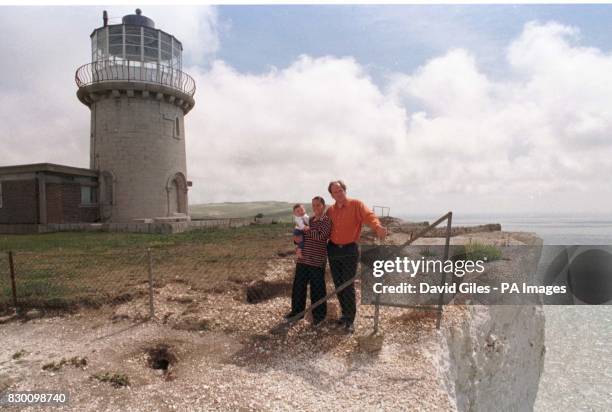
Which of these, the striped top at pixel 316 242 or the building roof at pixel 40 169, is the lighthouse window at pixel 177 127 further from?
the striped top at pixel 316 242

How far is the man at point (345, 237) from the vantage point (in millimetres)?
5719

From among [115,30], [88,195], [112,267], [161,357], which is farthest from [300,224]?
[115,30]

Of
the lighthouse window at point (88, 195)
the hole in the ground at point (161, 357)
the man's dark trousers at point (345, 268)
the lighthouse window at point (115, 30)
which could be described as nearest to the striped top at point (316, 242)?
the man's dark trousers at point (345, 268)

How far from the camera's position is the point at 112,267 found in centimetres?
1035

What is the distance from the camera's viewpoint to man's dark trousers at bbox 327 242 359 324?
5.83m

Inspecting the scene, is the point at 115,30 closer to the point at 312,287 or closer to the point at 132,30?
the point at 132,30

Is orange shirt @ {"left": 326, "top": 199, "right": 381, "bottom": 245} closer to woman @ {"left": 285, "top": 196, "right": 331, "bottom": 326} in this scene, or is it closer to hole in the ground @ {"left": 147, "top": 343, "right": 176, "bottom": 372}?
woman @ {"left": 285, "top": 196, "right": 331, "bottom": 326}

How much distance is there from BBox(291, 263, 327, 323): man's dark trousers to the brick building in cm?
2050

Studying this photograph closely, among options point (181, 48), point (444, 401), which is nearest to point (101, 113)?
point (181, 48)

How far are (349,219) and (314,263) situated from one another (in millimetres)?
1035

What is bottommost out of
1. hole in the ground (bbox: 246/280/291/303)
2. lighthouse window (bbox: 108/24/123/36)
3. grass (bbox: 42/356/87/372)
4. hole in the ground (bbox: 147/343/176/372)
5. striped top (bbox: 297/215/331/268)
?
hole in the ground (bbox: 147/343/176/372)

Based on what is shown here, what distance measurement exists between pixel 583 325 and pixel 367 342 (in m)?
35.7

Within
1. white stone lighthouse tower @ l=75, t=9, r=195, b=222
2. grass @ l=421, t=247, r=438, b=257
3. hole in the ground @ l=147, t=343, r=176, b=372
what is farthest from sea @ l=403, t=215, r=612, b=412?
white stone lighthouse tower @ l=75, t=9, r=195, b=222

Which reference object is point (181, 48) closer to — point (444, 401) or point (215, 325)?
point (215, 325)
